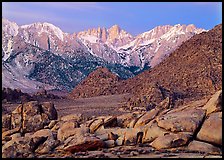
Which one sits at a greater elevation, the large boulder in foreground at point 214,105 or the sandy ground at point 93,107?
the large boulder in foreground at point 214,105

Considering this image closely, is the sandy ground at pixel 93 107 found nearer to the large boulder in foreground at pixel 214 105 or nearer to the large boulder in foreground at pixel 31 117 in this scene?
the large boulder in foreground at pixel 31 117

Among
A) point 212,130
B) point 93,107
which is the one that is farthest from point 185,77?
point 212,130

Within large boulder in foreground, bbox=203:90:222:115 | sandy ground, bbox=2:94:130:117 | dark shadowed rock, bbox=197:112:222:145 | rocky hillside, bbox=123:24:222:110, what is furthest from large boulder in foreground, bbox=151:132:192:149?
rocky hillside, bbox=123:24:222:110

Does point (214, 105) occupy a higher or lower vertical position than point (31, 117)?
higher

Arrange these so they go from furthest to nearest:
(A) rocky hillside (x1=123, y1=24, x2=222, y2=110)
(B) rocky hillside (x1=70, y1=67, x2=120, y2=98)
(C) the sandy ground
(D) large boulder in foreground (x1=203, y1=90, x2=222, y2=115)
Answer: (B) rocky hillside (x1=70, y1=67, x2=120, y2=98)
(A) rocky hillside (x1=123, y1=24, x2=222, y2=110)
(C) the sandy ground
(D) large boulder in foreground (x1=203, y1=90, x2=222, y2=115)

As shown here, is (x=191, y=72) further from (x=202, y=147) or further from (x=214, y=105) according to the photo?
(x=202, y=147)

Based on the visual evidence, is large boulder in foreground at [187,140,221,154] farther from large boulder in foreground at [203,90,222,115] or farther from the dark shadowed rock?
large boulder in foreground at [203,90,222,115]

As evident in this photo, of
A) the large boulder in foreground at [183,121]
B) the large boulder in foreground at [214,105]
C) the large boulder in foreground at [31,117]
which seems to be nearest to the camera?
the large boulder in foreground at [183,121]

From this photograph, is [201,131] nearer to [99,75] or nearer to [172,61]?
[172,61]

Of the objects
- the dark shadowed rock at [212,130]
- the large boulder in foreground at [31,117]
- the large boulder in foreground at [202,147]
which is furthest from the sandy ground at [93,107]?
the large boulder in foreground at [202,147]
